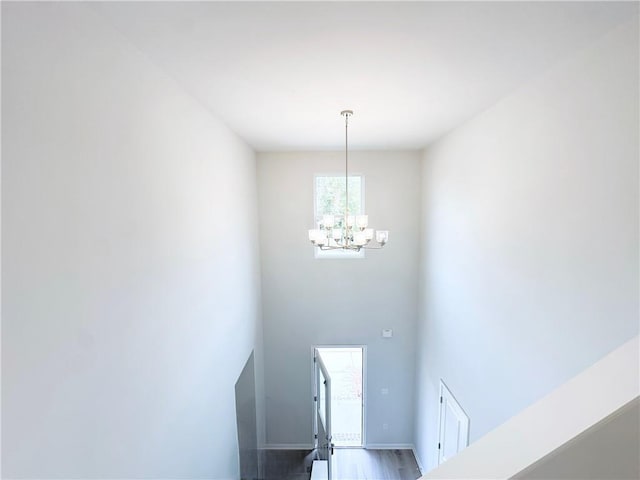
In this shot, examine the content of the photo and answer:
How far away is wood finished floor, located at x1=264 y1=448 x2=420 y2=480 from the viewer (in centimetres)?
529

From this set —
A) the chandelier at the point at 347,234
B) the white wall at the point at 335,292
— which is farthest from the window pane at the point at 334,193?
the chandelier at the point at 347,234

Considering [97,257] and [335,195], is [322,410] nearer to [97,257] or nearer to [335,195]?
[335,195]

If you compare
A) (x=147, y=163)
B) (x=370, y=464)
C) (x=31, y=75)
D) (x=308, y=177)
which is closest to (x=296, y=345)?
(x=370, y=464)

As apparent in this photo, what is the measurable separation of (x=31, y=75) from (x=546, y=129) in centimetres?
284

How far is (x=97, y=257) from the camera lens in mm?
1526

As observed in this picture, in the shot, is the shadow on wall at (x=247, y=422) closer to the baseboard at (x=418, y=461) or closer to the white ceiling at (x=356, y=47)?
the baseboard at (x=418, y=461)

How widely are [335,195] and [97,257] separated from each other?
4.20m

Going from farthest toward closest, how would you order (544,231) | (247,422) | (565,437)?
(247,422), (544,231), (565,437)

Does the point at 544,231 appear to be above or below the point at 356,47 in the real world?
below

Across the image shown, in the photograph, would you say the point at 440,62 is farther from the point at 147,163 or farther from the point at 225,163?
the point at 225,163

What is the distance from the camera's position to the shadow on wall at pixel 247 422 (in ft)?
13.8

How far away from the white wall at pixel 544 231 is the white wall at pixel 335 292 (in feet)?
4.67

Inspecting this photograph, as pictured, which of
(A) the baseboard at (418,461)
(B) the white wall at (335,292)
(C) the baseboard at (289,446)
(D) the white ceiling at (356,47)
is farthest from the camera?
(C) the baseboard at (289,446)

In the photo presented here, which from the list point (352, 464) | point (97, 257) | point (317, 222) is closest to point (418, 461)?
point (352, 464)
